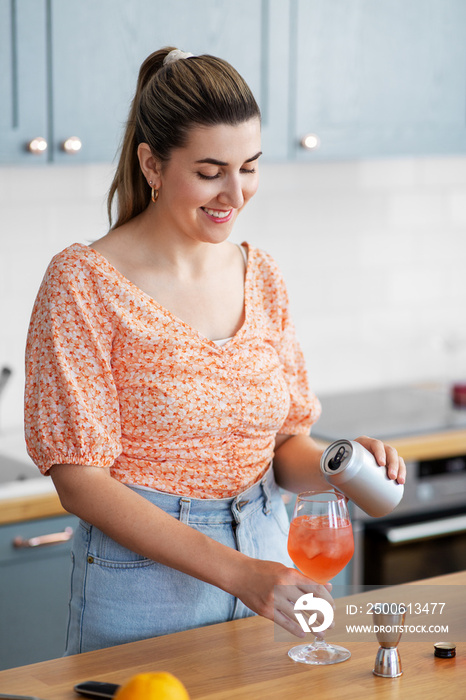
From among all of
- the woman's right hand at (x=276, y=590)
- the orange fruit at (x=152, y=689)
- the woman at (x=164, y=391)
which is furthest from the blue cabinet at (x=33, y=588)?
the orange fruit at (x=152, y=689)

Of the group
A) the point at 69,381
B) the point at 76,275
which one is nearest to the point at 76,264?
the point at 76,275

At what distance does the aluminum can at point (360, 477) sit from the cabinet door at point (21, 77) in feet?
3.99

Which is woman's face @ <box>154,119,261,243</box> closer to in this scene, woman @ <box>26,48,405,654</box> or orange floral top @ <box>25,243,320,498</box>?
woman @ <box>26,48,405,654</box>

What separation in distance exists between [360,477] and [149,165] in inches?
24.1

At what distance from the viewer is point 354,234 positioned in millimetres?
3232

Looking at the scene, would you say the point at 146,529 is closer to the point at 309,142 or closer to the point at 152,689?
the point at 152,689

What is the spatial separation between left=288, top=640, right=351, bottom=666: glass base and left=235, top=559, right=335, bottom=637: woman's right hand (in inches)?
1.3

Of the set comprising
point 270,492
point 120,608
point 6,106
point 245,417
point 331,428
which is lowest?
point 331,428

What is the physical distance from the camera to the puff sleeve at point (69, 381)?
4.56ft

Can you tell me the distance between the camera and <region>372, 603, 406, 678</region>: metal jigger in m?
1.16

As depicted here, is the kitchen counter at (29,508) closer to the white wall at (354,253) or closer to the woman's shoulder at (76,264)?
the white wall at (354,253)

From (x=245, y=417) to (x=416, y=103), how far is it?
1.62m

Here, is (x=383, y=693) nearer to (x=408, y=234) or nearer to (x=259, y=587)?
(x=259, y=587)

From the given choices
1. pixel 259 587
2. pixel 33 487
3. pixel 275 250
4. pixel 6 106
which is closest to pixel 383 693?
pixel 259 587
